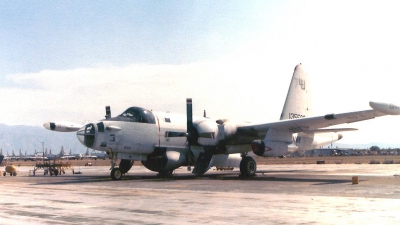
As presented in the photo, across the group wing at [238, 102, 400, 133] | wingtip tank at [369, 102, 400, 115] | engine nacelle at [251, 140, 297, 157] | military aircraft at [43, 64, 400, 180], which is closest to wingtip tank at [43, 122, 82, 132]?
military aircraft at [43, 64, 400, 180]

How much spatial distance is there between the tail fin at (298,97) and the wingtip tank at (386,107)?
13.9 m

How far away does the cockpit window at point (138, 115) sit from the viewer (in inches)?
1103

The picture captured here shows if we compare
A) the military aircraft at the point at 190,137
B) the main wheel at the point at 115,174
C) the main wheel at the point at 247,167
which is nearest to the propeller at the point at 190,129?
the military aircraft at the point at 190,137

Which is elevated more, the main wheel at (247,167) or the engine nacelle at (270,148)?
the engine nacelle at (270,148)

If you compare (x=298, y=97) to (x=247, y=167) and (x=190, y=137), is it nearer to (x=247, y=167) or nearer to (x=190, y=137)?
(x=247, y=167)

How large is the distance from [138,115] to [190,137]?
148 inches

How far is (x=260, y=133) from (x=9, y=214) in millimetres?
21162

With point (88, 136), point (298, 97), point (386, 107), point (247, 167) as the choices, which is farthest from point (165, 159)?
point (386, 107)

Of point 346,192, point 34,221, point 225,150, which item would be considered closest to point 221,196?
point 346,192

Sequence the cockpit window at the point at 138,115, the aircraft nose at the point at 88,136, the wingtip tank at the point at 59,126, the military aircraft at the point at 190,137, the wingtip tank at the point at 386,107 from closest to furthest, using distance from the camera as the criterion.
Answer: the wingtip tank at the point at 386,107 < the aircraft nose at the point at 88,136 < the military aircraft at the point at 190,137 < the cockpit window at the point at 138,115 < the wingtip tank at the point at 59,126

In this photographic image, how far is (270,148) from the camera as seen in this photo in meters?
27.9

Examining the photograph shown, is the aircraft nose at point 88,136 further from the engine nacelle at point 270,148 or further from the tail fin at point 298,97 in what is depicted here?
the tail fin at point 298,97

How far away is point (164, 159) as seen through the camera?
29.1 meters

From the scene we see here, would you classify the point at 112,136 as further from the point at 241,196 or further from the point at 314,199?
the point at 314,199
